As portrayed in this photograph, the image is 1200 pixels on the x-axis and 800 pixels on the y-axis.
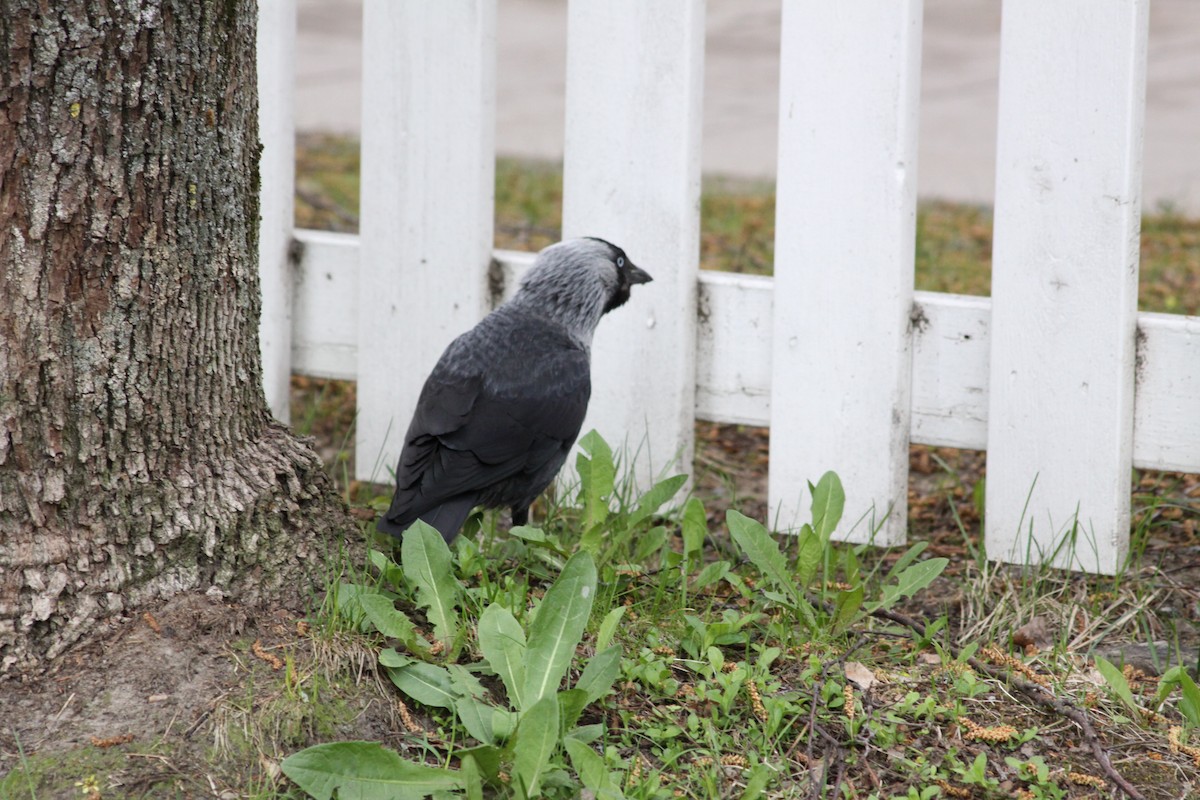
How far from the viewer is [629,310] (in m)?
3.86

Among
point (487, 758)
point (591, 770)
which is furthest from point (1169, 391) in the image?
point (487, 758)

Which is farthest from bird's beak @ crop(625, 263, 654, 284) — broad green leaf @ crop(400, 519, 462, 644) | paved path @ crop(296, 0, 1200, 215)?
paved path @ crop(296, 0, 1200, 215)

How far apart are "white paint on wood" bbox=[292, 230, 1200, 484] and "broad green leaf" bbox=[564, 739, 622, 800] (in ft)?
5.32

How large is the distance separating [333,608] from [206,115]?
999 mm

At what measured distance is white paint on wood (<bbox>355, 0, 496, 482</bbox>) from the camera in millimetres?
3756

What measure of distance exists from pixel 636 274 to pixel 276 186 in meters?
1.10

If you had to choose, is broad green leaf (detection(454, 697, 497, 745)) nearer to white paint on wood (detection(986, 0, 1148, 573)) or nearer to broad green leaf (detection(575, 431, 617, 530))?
broad green leaf (detection(575, 431, 617, 530))

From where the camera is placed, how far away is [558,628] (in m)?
2.59

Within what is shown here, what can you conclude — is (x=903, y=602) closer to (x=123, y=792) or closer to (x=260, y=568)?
(x=260, y=568)

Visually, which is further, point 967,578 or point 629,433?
point 629,433

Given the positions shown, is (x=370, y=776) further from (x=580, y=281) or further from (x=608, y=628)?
(x=580, y=281)

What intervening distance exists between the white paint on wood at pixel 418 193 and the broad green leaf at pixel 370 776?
1.68 m

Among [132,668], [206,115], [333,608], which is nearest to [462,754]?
[333,608]

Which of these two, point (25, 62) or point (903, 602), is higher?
point (25, 62)
